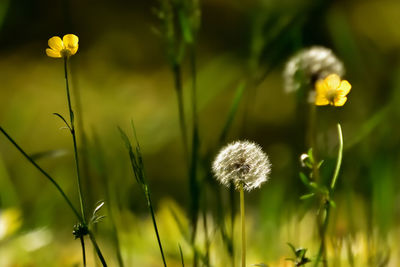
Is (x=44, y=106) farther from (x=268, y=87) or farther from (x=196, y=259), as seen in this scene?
(x=196, y=259)

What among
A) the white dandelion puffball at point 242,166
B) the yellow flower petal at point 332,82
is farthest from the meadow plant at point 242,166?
the yellow flower petal at point 332,82

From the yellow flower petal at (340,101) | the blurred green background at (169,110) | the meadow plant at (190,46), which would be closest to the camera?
the yellow flower petal at (340,101)

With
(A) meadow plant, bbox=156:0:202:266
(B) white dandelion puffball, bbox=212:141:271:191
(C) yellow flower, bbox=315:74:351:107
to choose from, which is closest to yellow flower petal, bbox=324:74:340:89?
(C) yellow flower, bbox=315:74:351:107

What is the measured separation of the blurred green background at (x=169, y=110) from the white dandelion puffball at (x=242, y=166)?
6.1 inches

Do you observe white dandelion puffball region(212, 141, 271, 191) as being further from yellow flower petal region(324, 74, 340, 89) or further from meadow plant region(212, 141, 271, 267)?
yellow flower petal region(324, 74, 340, 89)

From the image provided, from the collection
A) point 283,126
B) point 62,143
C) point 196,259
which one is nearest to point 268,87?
→ point 283,126

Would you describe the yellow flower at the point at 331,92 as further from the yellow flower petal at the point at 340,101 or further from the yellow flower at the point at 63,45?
the yellow flower at the point at 63,45

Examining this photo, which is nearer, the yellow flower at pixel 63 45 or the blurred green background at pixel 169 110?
the yellow flower at pixel 63 45

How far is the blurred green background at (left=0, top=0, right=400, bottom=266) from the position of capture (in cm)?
100

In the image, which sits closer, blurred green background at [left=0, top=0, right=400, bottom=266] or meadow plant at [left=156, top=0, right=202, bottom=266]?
meadow plant at [left=156, top=0, right=202, bottom=266]

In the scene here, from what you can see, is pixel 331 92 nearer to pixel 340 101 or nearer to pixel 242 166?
pixel 340 101

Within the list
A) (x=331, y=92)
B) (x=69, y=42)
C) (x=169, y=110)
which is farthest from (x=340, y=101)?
(x=169, y=110)

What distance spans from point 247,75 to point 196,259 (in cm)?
32

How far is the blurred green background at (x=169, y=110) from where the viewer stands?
1002 millimetres
